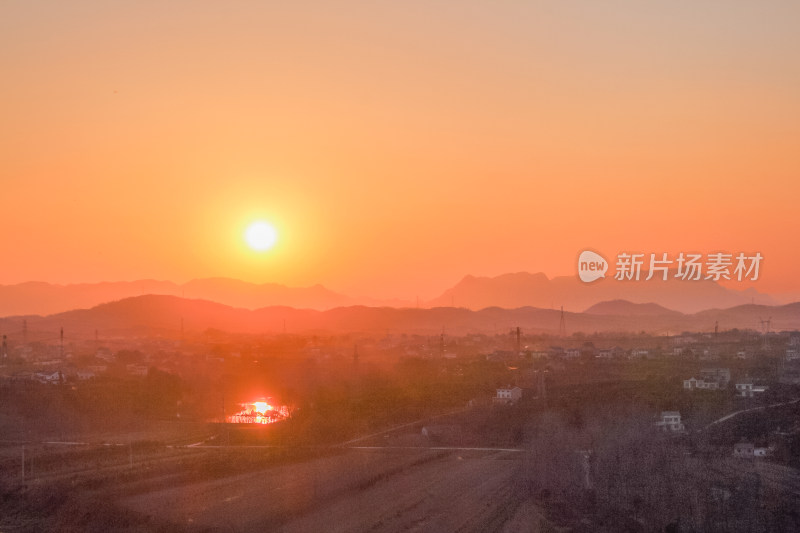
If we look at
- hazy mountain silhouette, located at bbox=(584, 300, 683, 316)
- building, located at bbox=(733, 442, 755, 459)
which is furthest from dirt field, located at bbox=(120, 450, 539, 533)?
hazy mountain silhouette, located at bbox=(584, 300, 683, 316)

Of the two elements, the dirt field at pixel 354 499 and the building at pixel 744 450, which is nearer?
the dirt field at pixel 354 499

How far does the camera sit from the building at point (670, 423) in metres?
19.0

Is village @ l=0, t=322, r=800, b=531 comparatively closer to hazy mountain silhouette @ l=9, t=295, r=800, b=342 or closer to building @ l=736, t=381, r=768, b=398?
building @ l=736, t=381, r=768, b=398

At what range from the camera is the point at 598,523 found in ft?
41.8

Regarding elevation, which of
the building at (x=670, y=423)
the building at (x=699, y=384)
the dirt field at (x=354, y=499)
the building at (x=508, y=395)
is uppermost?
the building at (x=699, y=384)

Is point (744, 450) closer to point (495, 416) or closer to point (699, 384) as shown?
point (495, 416)

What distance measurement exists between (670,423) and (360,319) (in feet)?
263

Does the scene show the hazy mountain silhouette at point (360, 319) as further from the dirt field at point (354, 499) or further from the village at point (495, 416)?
the dirt field at point (354, 499)

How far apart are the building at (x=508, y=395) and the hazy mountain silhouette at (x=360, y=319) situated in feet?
160

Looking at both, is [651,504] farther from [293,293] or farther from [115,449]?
[293,293]

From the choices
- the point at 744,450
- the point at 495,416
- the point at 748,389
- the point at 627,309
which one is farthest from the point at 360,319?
the point at 744,450

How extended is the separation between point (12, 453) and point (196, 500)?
7.65 metres

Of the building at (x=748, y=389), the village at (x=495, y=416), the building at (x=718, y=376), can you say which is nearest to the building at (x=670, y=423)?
the village at (x=495, y=416)

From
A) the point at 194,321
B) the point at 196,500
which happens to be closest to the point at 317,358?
the point at 196,500
